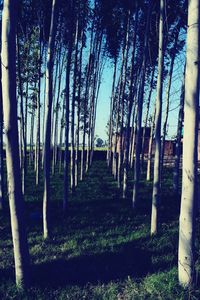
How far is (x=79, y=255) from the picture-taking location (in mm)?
6270

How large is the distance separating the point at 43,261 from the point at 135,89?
49.4ft

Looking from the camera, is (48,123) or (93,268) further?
(48,123)

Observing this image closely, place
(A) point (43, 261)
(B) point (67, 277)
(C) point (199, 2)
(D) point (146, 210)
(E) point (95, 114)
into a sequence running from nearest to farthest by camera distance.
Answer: (C) point (199, 2) → (B) point (67, 277) → (A) point (43, 261) → (D) point (146, 210) → (E) point (95, 114)

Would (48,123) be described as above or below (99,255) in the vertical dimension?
above

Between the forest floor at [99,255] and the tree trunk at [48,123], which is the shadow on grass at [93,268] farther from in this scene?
Result: the tree trunk at [48,123]

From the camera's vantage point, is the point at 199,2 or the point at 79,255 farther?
the point at 79,255

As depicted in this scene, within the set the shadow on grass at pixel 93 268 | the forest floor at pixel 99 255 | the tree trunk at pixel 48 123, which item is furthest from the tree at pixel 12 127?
the tree trunk at pixel 48 123

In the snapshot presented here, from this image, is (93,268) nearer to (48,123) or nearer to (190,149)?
(190,149)

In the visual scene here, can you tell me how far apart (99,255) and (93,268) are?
26.2 inches

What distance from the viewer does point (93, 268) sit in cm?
559

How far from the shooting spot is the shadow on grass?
16.9ft

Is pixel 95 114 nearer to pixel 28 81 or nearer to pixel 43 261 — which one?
pixel 28 81

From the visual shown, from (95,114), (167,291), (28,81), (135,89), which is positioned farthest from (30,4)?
(167,291)

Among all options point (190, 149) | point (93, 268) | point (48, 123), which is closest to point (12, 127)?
point (48, 123)
